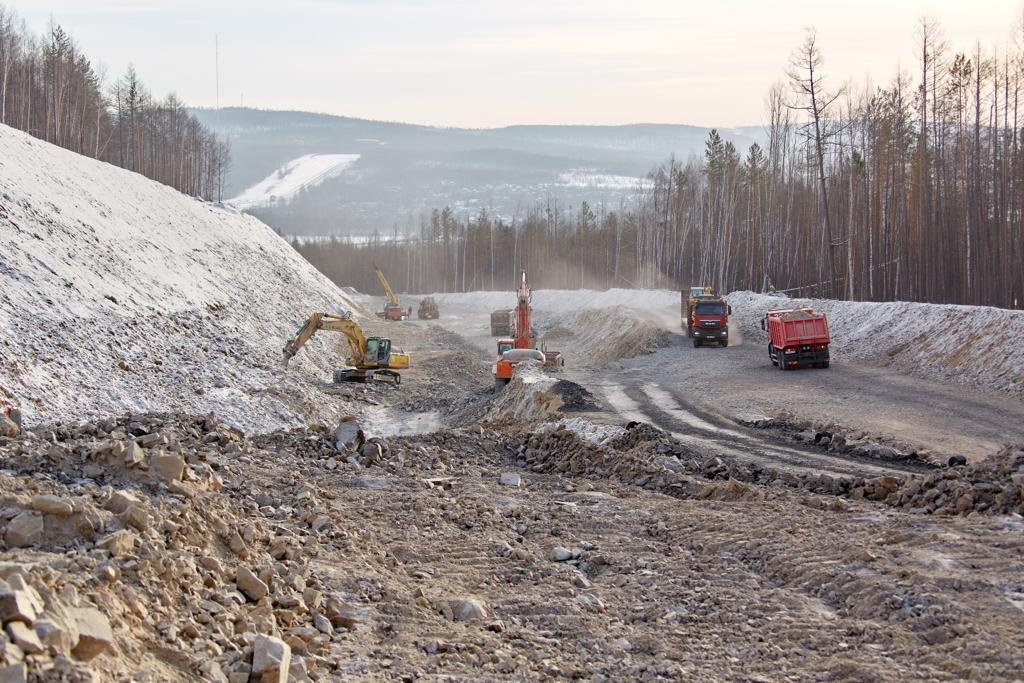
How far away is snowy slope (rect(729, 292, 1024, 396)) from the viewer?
2742cm

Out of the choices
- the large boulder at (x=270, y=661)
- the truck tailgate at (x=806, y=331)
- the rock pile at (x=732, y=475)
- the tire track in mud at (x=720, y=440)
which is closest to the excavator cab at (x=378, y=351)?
the tire track in mud at (x=720, y=440)

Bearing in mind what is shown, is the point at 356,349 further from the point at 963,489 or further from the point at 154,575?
the point at 154,575

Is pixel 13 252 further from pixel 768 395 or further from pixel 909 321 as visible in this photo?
pixel 909 321

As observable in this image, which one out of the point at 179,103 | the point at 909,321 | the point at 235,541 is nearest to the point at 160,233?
the point at 909,321

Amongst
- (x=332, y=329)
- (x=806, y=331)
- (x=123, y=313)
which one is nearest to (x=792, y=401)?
(x=806, y=331)

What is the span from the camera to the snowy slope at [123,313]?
23.6 m

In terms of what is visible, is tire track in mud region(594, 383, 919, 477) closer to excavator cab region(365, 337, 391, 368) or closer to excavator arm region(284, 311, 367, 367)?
excavator cab region(365, 337, 391, 368)

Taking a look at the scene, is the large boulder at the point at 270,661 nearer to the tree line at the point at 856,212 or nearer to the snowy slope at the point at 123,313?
the snowy slope at the point at 123,313

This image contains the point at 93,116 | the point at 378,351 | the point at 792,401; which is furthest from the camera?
the point at 93,116

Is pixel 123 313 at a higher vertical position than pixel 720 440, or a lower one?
higher

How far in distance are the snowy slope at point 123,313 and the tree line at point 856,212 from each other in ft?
96.0

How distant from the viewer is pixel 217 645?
7.12 m

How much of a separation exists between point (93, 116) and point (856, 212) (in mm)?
59593

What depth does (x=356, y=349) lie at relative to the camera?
34.8 metres
